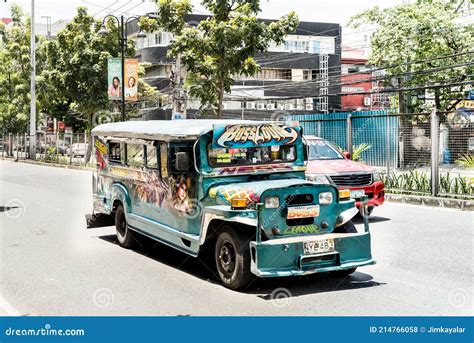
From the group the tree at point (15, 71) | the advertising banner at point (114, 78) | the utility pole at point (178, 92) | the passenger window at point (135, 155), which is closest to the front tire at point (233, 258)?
the passenger window at point (135, 155)

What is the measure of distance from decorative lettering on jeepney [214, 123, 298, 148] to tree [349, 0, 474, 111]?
24.5 meters

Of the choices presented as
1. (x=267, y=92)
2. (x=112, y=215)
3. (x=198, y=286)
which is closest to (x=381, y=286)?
(x=198, y=286)

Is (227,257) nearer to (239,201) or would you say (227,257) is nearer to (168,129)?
(239,201)

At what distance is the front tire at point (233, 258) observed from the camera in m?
7.50

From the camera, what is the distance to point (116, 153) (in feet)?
36.1

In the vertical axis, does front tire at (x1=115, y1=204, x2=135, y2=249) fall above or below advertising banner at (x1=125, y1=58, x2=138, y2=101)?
below

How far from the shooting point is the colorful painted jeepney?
295 inches

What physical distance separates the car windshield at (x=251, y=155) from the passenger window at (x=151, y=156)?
50.6 inches

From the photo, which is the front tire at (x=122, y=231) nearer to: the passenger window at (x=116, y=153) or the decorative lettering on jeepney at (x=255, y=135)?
the passenger window at (x=116, y=153)

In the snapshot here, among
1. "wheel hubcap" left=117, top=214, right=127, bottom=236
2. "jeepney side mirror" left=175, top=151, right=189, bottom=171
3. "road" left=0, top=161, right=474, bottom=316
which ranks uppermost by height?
"jeepney side mirror" left=175, top=151, right=189, bottom=171

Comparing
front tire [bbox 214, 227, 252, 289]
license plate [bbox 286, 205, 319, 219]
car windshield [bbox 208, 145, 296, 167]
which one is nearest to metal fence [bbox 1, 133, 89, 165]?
car windshield [bbox 208, 145, 296, 167]

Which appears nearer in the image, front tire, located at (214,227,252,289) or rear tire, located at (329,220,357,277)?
front tire, located at (214,227,252,289)

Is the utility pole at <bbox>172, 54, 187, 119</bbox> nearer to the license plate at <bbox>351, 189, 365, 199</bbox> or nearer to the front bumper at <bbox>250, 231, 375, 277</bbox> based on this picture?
the license plate at <bbox>351, 189, 365, 199</bbox>

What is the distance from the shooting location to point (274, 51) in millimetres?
67750
